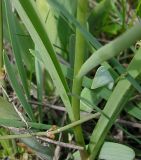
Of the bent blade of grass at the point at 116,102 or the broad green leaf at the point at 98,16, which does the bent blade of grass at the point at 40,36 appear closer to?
the bent blade of grass at the point at 116,102

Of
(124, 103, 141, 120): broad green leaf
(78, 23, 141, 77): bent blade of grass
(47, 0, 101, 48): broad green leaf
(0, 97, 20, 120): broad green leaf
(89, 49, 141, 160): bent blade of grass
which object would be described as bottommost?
(124, 103, 141, 120): broad green leaf

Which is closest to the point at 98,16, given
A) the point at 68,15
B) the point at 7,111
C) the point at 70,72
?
the point at 70,72

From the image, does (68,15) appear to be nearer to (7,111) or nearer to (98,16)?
(7,111)

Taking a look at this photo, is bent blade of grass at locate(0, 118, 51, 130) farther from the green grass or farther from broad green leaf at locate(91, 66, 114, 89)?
broad green leaf at locate(91, 66, 114, 89)

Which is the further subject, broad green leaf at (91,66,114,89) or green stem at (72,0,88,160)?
broad green leaf at (91,66,114,89)

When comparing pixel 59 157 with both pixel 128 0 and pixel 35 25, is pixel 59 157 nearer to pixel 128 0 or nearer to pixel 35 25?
pixel 35 25

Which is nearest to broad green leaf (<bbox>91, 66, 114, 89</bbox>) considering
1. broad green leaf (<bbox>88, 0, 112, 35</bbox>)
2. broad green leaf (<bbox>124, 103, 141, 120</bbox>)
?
broad green leaf (<bbox>124, 103, 141, 120</bbox>)
